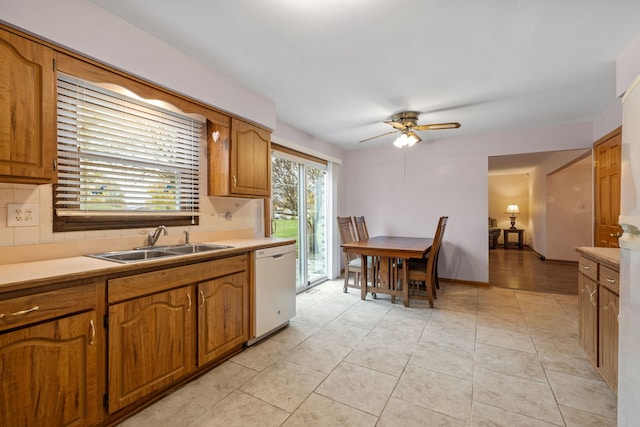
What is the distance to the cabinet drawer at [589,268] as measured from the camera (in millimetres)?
1972

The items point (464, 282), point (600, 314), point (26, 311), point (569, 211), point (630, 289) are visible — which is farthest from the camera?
point (569, 211)

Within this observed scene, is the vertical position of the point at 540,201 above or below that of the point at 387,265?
above

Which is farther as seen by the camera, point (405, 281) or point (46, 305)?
point (405, 281)

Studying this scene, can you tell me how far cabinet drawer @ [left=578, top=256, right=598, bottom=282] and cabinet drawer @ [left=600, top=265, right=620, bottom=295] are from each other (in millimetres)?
97

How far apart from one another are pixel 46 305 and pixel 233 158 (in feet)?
5.48

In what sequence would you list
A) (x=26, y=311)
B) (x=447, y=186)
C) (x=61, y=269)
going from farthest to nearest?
(x=447, y=186) → (x=61, y=269) → (x=26, y=311)

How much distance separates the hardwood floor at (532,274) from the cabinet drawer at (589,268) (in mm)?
2308

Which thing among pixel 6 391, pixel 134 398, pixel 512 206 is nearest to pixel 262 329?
pixel 134 398

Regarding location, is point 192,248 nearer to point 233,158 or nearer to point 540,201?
point 233,158

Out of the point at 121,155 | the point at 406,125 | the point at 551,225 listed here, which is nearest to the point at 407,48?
the point at 406,125

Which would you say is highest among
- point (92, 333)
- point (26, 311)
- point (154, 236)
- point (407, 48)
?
point (407, 48)

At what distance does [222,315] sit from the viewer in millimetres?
2152

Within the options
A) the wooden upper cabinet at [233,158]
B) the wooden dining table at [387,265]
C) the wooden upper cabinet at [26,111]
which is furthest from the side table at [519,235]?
the wooden upper cabinet at [26,111]

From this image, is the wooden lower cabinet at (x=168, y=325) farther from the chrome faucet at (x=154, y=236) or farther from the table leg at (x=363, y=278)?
the table leg at (x=363, y=278)
